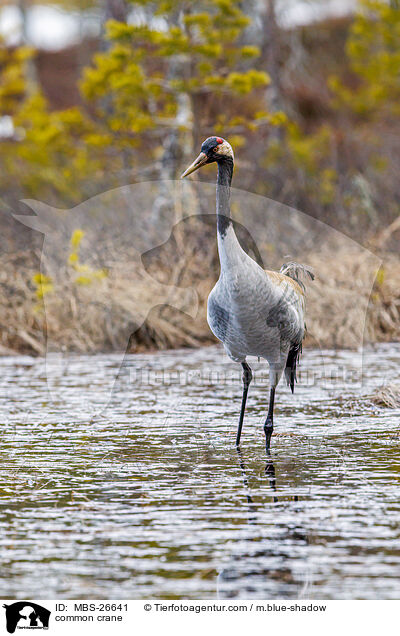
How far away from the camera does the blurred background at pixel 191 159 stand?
1376 centimetres

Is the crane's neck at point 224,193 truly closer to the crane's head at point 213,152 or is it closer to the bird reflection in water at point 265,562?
the crane's head at point 213,152

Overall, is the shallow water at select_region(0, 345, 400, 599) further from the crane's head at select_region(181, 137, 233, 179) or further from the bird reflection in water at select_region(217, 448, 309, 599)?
the crane's head at select_region(181, 137, 233, 179)

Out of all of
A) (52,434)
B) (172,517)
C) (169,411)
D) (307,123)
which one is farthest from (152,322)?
(307,123)

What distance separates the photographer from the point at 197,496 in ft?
21.5

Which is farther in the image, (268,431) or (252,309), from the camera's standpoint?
(268,431)

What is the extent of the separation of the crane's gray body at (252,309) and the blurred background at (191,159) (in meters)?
5.03

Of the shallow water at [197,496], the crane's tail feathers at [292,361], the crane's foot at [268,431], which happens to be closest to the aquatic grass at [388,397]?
the shallow water at [197,496]

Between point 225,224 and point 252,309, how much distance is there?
0.63 m

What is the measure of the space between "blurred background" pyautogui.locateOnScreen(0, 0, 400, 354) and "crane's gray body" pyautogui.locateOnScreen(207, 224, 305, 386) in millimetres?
5028

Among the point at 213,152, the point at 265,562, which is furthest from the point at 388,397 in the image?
the point at 265,562

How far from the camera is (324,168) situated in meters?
22.8

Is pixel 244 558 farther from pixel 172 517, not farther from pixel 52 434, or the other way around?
pixel 52 434

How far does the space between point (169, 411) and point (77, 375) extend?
99.6 inches
